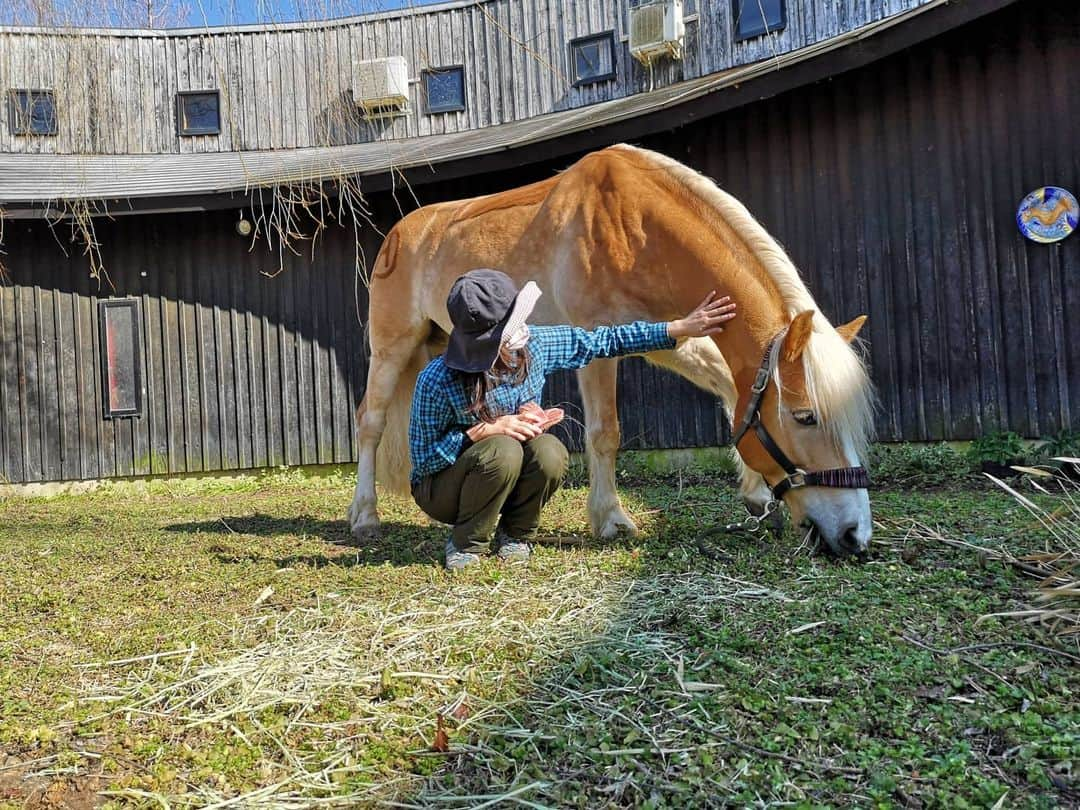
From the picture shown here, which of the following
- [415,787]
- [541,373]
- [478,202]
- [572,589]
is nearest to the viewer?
[415,787]

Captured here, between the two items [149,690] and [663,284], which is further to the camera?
[663,284]

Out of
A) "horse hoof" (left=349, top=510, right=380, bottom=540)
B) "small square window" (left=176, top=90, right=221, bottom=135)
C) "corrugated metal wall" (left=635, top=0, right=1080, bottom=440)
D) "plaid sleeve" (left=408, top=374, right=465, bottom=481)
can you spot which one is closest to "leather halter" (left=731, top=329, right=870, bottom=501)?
"plaid sleeve" (left=408, top=374, right=465, bottom=481)

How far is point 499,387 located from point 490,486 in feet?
1.35

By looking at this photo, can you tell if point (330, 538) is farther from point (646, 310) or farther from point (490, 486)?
point (646, 310)

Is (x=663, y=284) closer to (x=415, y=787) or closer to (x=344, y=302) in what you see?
(x=415, y=787)

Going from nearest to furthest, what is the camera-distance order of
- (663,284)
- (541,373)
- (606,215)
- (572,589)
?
1. (572,589)
2. (541,373)
3. (663,284)
4. (606,215)

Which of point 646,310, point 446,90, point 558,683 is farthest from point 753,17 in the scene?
point 558,683

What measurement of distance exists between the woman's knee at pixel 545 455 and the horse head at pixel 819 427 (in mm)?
858

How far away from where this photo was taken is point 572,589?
3.05 m

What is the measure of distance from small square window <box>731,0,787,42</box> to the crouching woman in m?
9.00

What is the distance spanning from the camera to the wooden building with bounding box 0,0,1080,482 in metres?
6.32

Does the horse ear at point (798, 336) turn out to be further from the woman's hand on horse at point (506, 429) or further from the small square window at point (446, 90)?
the small square window at point (446, 90)

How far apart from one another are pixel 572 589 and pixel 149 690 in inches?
56.1

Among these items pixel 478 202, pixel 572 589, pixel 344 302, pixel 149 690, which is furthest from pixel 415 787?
pixel 344 302
